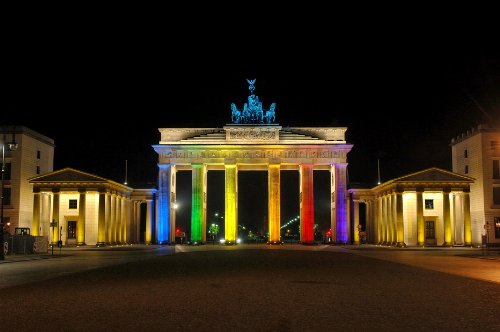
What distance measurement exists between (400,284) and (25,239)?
37755 mm

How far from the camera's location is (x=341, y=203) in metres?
82.0

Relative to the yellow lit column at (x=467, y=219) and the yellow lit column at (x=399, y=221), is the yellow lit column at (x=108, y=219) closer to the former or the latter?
the yellow lit column at (x=399, y=221)

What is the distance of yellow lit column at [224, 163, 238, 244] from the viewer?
81.6 m

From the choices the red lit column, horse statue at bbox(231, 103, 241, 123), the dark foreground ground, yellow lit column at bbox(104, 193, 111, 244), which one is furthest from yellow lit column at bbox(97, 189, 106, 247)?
the dark foreground ground

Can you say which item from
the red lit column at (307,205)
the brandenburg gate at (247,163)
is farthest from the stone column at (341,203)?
the red lit column at (307,205)

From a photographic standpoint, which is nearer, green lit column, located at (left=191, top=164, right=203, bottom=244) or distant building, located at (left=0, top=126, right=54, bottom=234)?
distant building, located at (left=0, top=126, right=54, bottom=234)

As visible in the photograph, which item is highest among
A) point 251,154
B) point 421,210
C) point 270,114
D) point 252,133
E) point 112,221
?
point 270,114

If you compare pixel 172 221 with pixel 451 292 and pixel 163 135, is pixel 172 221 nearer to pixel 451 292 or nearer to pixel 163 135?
pixel 163 135

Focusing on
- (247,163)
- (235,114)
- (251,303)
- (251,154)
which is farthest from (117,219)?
(251,303)

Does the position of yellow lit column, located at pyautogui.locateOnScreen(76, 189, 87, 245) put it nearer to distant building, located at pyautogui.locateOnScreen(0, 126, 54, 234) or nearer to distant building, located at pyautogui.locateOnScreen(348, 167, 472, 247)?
distant building, located at pyautogui.locateOnScreen(0, 126, 54, 234)

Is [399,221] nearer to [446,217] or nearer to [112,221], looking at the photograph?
[446,217]

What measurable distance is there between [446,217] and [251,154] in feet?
88.3

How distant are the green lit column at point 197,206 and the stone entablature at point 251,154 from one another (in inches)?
65.3

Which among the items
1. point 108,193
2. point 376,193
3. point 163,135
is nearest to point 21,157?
point 108,193
